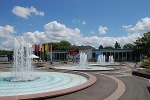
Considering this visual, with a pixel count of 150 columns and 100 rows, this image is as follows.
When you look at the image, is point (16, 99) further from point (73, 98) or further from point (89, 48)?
point (89, 48)

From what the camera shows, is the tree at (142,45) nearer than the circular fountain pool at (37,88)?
No

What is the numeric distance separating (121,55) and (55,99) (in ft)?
228

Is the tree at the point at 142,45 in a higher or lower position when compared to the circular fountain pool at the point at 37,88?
higher

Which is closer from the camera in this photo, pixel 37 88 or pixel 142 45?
pixel 37 88

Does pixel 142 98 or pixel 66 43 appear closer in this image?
pixel 142 98

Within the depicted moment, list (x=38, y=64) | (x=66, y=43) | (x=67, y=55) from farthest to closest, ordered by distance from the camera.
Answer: (x=66, y=43) < (x=67, y=55) < (x=38, y=64)

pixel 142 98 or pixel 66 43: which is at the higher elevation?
pixel 66 43

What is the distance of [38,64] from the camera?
36188mm

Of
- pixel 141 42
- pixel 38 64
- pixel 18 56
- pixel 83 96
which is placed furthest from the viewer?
pixel 141 42

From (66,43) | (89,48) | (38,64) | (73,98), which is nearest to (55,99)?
(73,98)

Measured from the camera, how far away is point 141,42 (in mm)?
65438

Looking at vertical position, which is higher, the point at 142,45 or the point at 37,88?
the point at 142,45

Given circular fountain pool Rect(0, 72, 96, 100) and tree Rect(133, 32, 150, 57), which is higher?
tree Rect(133, 32, 150, 57)

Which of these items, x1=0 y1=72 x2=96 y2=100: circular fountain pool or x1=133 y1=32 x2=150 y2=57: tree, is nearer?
x1=0 y1=72 x2=96 y2=100: circular fountain pool
